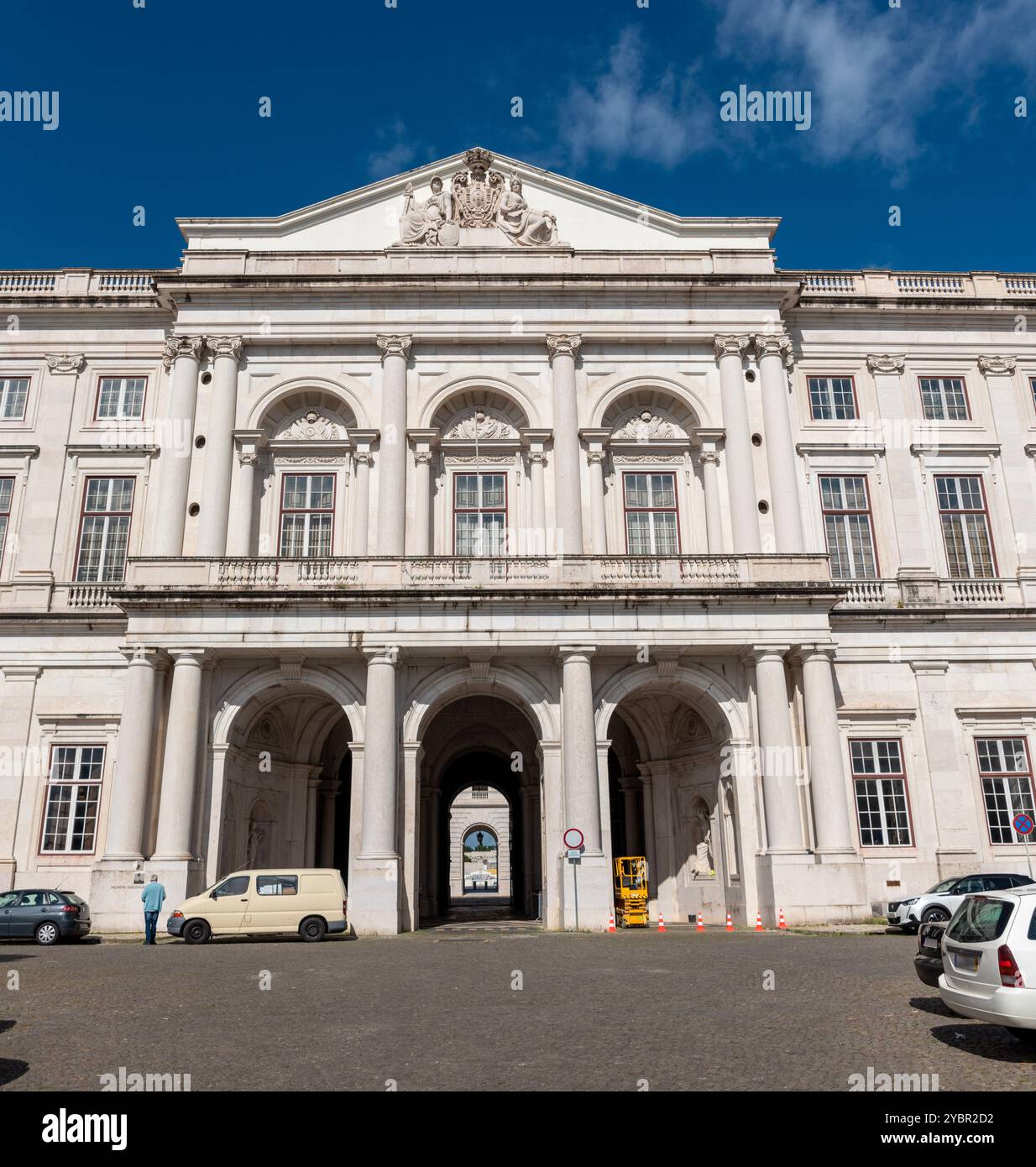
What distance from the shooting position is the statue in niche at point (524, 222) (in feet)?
110

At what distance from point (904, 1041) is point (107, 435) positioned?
99.8 ft

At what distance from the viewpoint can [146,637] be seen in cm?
2694

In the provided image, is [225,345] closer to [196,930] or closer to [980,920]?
[196,930]

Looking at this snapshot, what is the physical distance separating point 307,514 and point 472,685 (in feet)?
27.3

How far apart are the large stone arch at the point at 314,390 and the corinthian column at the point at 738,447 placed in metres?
11.5

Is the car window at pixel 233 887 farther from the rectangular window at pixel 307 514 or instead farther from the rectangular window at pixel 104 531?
the rectangular window at pixel 104 531

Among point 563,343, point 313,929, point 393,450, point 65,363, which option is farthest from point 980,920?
point 65,363

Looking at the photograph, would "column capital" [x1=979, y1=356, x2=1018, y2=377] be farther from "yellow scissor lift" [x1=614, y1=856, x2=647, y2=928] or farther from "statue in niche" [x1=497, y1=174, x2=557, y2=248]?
"yellow scissor lift" [x1=614, y1=856, x2=647, y2=928]

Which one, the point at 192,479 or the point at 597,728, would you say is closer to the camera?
the point at 597,728

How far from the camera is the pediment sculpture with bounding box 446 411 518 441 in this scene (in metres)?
32.8

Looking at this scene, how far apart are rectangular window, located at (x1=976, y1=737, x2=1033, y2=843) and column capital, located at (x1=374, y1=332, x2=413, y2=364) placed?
21.5 m
